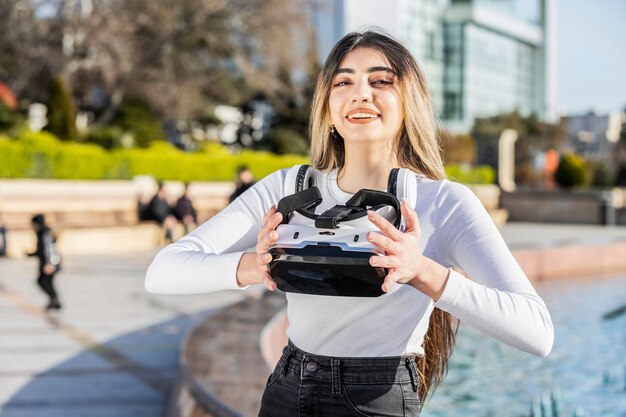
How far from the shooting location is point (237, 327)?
7031 millimetres

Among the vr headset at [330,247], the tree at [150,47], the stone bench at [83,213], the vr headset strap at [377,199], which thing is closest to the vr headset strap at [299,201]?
the vr headset at [330,247]

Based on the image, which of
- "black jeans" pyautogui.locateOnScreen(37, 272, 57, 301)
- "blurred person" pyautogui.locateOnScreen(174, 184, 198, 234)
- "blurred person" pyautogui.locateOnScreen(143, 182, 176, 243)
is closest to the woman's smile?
"black jeans" pyautogui.locateOnScreen(37, 272, 57, 301)

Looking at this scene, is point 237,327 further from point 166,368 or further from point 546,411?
point 546,411

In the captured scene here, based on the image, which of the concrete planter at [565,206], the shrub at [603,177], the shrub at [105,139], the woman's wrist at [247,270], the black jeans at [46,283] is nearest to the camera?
the woman's wrist at [247,270]

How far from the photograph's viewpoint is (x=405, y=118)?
Answer: 1.98 m

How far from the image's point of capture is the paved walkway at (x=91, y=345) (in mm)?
6250

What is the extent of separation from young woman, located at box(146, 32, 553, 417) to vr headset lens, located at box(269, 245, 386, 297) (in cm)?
4

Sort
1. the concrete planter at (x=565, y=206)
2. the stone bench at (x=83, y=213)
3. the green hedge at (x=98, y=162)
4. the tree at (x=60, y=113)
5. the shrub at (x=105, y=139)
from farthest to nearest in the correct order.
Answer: the concrete planter at (x=565, y=206), the shrub at (x=105, y=139), the tree at (x=60, y=113), the green hedge at (x=98, y=162), the stone bench at (x=83, y=213)

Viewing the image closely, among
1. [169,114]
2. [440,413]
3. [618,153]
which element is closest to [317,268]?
[440,413]

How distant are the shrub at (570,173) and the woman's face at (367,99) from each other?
103 feet

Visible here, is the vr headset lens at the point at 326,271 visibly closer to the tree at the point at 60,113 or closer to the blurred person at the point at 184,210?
the blurred person at the point at 184,210

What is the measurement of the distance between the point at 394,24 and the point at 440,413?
66.6m

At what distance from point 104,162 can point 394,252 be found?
1981 centimetres

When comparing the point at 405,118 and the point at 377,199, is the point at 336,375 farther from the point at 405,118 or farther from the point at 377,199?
the point at 405,118
